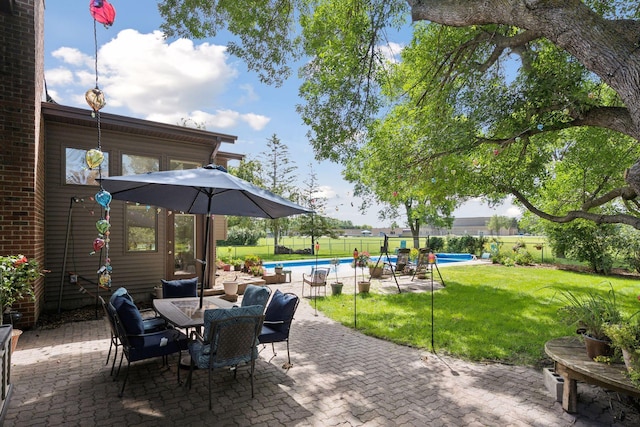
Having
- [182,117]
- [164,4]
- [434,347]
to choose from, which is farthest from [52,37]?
[182,117]

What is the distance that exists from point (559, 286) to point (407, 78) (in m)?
8.14

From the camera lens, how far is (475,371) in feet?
14.1

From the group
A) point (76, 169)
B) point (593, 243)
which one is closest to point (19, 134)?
point (76, 169)

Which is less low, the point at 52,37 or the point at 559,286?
the point at 52,37

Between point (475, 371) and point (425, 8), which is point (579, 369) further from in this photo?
point (425, 8)

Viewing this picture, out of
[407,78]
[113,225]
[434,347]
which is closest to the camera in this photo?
Answer: [434,347]

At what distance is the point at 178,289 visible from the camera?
5.57m

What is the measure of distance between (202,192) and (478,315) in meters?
6.05

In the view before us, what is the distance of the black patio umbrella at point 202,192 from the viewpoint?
12.1 ft

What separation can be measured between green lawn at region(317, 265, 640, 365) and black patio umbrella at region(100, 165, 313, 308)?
2.98m

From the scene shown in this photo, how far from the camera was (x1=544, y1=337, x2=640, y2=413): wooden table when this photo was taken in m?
2.81

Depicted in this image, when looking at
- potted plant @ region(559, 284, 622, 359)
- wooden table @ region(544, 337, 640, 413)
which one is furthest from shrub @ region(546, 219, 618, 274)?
wooden table @ region(544, 337, 640, 413)

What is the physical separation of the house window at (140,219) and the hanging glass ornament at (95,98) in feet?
13.7

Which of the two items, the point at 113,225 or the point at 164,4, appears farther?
the point at 113,225
